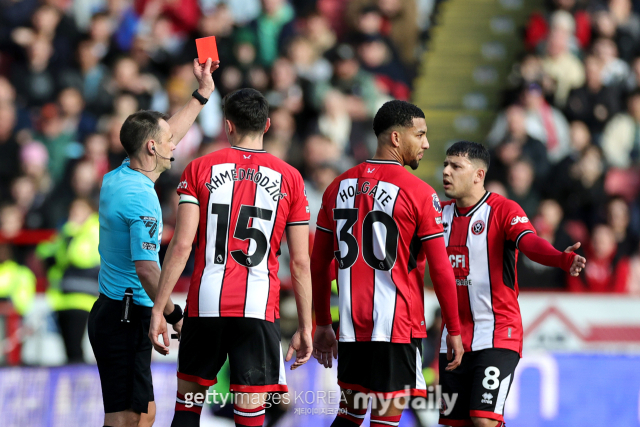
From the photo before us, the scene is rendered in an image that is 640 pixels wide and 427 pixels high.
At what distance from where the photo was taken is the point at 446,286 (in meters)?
5.23

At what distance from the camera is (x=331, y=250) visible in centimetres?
563

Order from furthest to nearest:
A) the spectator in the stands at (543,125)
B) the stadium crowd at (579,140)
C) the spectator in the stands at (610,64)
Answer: the spectator in the stands at (610,64) < the spectator in the stands at (543,125) < the stadium crowd at (579,140)

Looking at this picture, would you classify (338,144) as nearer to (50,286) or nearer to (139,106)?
(139,106)

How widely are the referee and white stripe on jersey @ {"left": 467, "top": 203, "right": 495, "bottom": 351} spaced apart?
2.12 meters

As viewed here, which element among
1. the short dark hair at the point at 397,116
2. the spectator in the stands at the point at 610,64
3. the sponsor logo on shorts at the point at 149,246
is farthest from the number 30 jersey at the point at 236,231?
the spectator in the stands at the point at 610,64

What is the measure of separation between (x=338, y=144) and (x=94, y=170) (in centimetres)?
343

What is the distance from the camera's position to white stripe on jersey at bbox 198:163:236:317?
16.6 feet

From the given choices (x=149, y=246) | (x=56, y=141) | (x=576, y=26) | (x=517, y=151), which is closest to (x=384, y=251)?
(x=149, y=246)

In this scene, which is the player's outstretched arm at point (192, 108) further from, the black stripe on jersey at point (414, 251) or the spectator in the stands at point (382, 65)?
the spectator in the stands at point (382, 65)

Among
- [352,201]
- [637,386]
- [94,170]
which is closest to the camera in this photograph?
[352,201]

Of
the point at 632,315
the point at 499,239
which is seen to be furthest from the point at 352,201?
the point at 632,315

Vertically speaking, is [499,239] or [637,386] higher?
[499,239]

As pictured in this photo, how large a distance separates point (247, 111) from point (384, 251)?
125 cm

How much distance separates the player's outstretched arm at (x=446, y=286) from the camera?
5.22 meters
